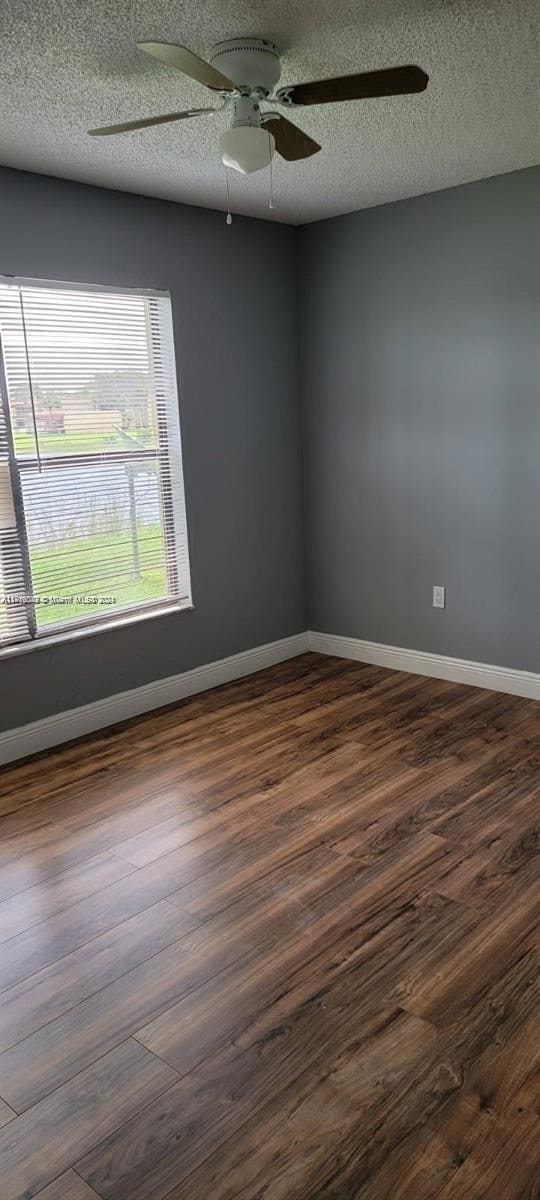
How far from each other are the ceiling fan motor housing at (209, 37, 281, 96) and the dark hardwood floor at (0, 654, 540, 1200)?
2.40m

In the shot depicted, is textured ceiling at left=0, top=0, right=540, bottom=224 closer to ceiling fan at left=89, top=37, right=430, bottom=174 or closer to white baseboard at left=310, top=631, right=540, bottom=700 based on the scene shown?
ceiling fan at left=89, top=37, right=430, bottom=174

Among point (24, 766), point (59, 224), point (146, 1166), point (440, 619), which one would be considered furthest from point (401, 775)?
point (59, 224)

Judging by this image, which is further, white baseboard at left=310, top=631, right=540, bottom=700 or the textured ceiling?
white baseboard at left=310, top=631, right=540, bottom=700

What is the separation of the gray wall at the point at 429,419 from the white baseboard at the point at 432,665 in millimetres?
56

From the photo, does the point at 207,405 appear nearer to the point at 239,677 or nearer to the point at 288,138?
the point at 239,677

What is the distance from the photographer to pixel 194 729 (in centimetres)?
382

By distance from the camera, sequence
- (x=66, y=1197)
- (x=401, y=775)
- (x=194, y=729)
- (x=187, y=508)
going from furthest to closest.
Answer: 1. (x=187, y=508)
2. (x=194, y=729)
3. (x=401, y=775)
4. (x=66, y=1197)

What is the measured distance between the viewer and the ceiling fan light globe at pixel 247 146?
7.14 ft

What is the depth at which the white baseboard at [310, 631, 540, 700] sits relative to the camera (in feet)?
13.3

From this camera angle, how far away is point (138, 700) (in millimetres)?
4023

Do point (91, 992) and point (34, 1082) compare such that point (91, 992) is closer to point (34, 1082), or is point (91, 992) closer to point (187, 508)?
point (34, 1082)

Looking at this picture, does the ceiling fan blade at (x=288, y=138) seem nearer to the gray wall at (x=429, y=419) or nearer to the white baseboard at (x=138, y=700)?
the gray wall at (x=429, y=419)

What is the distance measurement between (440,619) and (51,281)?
100 inches

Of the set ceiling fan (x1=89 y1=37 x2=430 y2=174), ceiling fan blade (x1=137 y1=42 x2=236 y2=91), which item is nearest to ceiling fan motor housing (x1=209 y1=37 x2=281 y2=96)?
ceiling fan (x1=89 y1=37 x2=430 y2=174)
